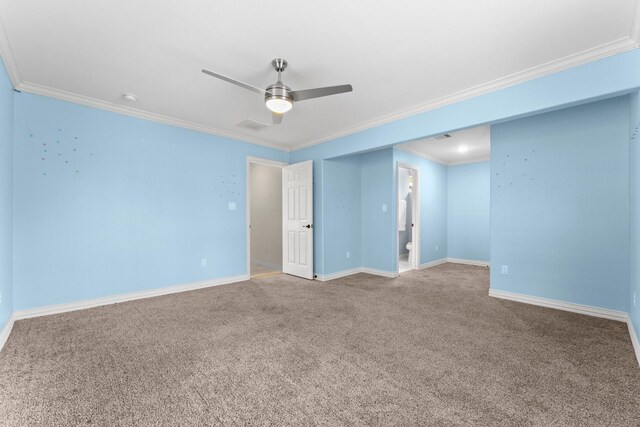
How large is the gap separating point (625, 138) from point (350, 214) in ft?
12.6

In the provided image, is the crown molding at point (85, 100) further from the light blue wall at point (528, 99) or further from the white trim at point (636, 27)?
the white trim at point (636, 27)

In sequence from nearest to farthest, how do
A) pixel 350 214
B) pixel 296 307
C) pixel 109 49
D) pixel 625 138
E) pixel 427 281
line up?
1. pixel 109 49
2. pixel 625 138
3. pixel 296 307
4. pixel 427 281
5. pixel 350 214

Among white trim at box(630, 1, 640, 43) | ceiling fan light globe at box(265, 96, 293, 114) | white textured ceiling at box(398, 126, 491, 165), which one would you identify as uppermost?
white trim at box(630, 1, 640, 43)

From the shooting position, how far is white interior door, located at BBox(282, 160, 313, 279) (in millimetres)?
5207

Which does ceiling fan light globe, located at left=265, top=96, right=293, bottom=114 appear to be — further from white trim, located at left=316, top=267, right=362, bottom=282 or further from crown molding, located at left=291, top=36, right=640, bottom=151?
white trim, located at left=316, top=267, right=362, bottom=282

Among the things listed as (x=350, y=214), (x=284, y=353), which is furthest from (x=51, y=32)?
(x=350, y=214)

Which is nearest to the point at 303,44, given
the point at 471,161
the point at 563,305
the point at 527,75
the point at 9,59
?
the point at 527,75

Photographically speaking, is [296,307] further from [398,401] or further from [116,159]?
[116,159]

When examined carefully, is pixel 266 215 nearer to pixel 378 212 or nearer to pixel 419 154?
pixel 378 212

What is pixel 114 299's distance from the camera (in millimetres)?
3738

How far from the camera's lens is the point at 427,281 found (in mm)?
5047

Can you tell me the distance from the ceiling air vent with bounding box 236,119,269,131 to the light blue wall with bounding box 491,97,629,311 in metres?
3.35

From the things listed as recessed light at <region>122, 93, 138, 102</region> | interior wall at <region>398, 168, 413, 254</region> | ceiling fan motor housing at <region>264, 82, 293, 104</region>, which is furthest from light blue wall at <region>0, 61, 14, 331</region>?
interior wall at <region>398, 168, 413, 254</region>

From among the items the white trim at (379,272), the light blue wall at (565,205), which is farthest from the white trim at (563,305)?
the white trim at (379,272)
